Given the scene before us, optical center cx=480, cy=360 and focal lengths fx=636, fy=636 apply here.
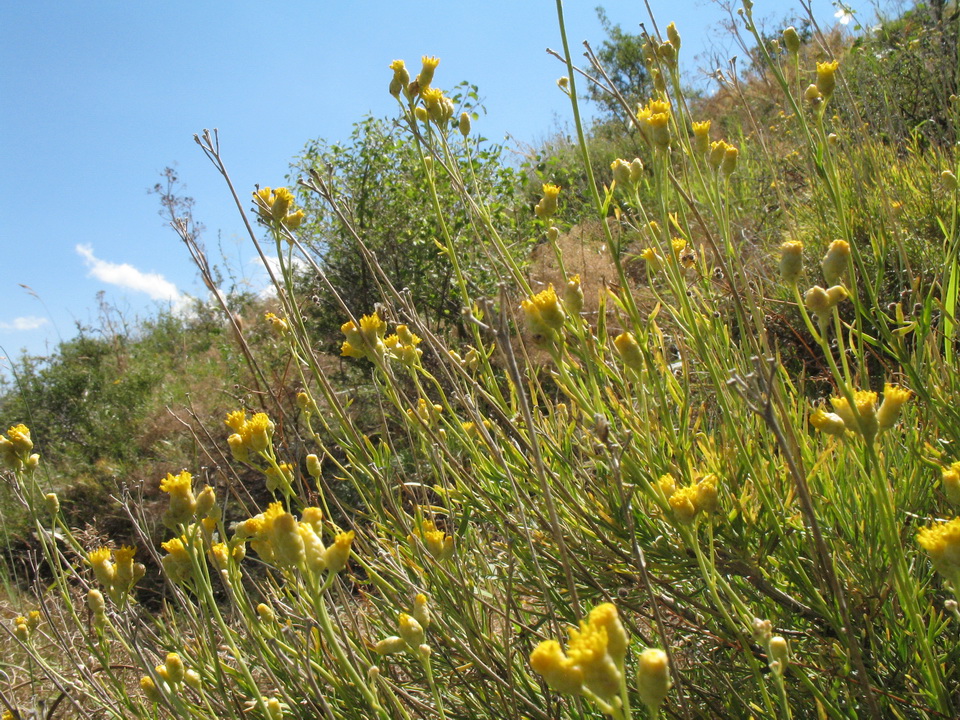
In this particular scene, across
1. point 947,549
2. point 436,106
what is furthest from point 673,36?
point 947,549

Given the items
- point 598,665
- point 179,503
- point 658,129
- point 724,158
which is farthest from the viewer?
point 724,158

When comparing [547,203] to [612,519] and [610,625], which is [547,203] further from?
[610,625]

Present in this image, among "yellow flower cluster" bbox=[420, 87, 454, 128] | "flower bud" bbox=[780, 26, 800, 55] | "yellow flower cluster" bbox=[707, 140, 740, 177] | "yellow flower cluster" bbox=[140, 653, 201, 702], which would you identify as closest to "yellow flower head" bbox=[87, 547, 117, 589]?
"yellow flower cluster" bbox=[140, 653, 201, 702]

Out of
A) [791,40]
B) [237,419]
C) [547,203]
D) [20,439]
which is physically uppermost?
[791,40]

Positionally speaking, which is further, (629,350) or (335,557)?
(629,350)

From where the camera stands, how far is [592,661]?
59 cm

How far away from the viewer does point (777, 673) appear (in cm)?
70

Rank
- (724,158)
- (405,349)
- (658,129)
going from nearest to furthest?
(658,129)
(405,349)
(724,158)

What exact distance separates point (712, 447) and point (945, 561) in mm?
643

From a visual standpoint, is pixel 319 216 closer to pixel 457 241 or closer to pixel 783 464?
pixel 457 241

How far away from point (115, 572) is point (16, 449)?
0.38 metres

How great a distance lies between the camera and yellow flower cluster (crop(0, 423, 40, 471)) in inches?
50.5

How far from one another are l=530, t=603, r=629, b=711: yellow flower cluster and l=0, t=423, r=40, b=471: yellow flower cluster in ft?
3.95

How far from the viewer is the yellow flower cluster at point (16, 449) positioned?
1.28 meters
